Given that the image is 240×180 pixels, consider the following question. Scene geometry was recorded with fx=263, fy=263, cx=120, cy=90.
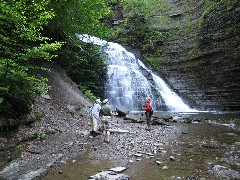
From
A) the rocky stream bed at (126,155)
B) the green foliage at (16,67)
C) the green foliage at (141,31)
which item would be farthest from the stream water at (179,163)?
the green foliage at (141,31)

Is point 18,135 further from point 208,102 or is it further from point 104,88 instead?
point 208,102

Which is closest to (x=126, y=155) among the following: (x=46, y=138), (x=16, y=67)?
(x=46, y=138)

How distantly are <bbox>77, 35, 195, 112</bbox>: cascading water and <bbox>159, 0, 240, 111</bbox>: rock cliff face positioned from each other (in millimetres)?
1431

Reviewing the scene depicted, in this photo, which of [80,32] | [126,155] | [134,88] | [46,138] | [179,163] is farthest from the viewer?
[134,88]

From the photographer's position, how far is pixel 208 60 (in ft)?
78.3

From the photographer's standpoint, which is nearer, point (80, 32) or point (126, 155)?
point (126, 155)

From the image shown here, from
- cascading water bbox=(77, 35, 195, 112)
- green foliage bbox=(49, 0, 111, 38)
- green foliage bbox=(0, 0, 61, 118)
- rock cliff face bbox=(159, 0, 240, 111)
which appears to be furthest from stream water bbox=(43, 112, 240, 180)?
cascading water bbox=(77, 35, 195, 112)

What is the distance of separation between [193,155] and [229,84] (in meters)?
14.4

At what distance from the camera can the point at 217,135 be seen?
11.4 metres

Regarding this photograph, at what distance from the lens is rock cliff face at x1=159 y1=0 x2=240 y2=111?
21.0 m

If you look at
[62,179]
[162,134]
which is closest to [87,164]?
[62,179]

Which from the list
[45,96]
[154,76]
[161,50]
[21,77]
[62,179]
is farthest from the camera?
[161,50]

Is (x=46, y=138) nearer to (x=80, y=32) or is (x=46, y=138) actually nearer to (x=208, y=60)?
(x=80, y=32)

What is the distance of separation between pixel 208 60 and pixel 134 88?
282 inches
